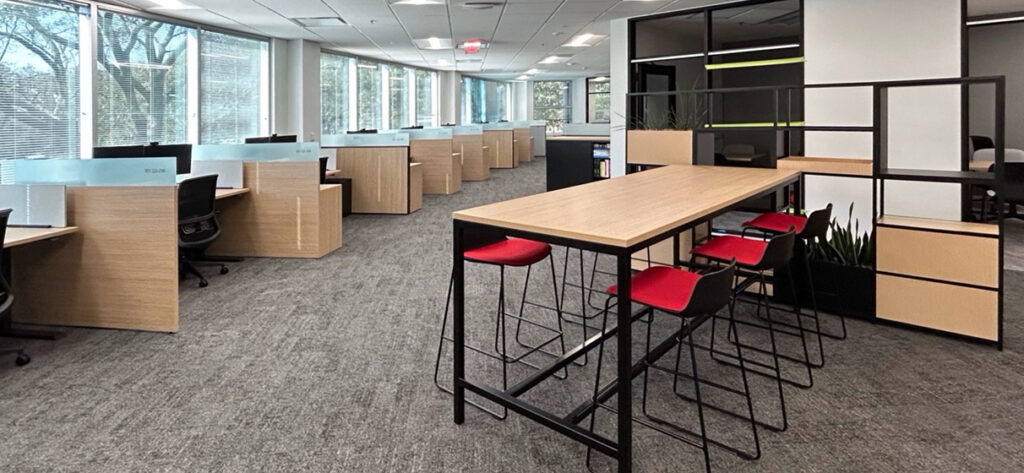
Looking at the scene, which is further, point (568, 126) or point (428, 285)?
point (568, 126)

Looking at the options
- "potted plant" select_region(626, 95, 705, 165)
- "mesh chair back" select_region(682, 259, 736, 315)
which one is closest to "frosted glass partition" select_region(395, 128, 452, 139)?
"potted plant" select_region(626, 95, 705, 165)

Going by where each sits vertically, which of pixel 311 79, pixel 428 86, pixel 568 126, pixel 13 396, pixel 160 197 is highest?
pixel 428 86

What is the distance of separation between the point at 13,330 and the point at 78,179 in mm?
904

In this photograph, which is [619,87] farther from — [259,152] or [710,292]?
[710,292]

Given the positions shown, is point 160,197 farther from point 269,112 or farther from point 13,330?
point 269,112

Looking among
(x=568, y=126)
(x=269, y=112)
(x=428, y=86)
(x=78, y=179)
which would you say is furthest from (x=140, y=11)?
(x=428, y=86)

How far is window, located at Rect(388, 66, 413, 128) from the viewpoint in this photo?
40.7ft

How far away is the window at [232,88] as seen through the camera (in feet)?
24.4

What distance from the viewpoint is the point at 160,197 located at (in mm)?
3271

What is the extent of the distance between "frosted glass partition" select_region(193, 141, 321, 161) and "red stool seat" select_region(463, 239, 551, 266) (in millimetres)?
3158

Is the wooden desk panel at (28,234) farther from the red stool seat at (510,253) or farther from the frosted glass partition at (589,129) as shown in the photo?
the frosted glass partition at (589,129)

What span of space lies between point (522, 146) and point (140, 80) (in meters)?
10.3

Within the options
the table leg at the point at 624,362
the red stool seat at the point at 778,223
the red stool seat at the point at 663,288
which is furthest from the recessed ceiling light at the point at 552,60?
the table leg at the point at 624,362

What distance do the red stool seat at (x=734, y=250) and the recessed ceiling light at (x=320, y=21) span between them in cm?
561
